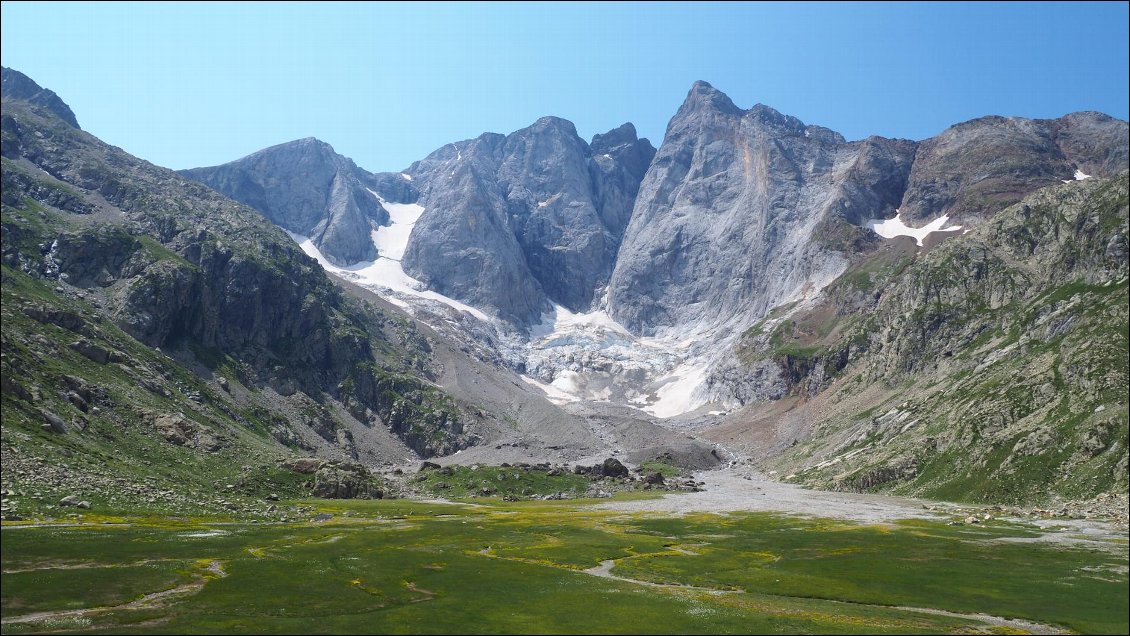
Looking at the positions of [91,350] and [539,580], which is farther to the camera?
[91,350]

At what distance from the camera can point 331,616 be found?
3975cm

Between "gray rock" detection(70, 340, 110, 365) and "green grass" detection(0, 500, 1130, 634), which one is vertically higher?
"gray rock" detection(70, 340, 110, 365)

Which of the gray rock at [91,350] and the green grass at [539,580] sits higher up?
the gray rock at [91,350]

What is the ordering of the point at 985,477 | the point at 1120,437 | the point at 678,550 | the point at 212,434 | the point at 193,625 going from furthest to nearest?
1. the point at 212,434
2. the point at 985,477
3. the point at 1120,437
4. the point at 678,550
5. the point at 193,625

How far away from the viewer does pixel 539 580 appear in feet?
182

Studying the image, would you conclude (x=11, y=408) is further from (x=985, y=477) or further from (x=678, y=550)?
(x=985, y=477)

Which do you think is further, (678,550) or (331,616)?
(678,550)

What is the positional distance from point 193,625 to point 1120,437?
141m

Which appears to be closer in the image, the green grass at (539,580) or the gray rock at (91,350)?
the green grass at (539,580)

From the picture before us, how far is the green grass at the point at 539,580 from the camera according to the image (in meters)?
39.2

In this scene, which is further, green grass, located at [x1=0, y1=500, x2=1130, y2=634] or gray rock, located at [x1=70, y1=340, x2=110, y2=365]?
gray rock, located at [x1=70, y1=340, x2=110, y2=365]

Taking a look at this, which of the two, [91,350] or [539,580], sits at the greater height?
[91,350]

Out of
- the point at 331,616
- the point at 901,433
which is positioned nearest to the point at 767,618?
the point at 331,616

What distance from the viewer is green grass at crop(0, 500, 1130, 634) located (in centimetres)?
3922
